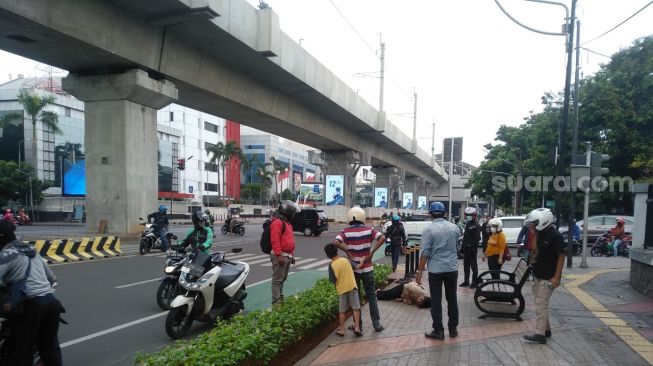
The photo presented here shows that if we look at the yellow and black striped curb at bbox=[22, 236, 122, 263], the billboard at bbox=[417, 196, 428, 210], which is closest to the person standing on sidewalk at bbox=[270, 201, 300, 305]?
the yellow and black striped curb at bbox=[22, 236, 122, 263]

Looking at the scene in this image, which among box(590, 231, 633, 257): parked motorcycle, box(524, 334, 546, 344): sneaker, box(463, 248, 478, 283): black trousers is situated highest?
box(463, 248, 478, 283): black trousers

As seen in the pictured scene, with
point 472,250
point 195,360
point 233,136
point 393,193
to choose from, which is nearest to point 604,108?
point 472,250

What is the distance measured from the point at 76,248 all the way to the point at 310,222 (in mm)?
15849

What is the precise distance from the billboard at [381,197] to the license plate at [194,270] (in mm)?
52102

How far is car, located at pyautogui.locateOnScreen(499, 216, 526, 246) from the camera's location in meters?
19.4

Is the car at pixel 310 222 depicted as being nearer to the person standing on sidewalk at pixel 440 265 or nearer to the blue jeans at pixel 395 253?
the blue jeans at pixel 395 253

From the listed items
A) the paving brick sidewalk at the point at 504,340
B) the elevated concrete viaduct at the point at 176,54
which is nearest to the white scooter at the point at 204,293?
the paving brick sidewalk at the point at 504,340

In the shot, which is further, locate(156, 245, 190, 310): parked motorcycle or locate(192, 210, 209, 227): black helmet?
locate(192, 210, 209, 227): black helmet

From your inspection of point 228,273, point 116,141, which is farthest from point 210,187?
point 228,273

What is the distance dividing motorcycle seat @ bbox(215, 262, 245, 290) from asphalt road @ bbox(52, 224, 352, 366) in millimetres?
772

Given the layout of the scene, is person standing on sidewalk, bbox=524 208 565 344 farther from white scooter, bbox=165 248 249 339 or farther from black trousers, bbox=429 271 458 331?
white scooter, bbox=165 248 249 339

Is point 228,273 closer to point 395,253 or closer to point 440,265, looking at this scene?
point 440,265

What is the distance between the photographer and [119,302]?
8.61m

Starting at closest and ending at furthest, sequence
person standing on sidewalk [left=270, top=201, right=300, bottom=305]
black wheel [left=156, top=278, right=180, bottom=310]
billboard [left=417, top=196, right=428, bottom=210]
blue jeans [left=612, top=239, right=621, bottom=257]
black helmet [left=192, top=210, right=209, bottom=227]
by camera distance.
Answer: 1. person standing on sidewalk [left=270, top=201, right=300, bottom=305]
2. black wheel [left=156, top=278, right=180, bottom=310]
3. black helmet [left=192, top=210, right=209, bottom=227]
4. blue jeans [left=612, top=239, right=621, bottom=257]
5. billboard [left=417, top=196, right=428, bottom=210]
